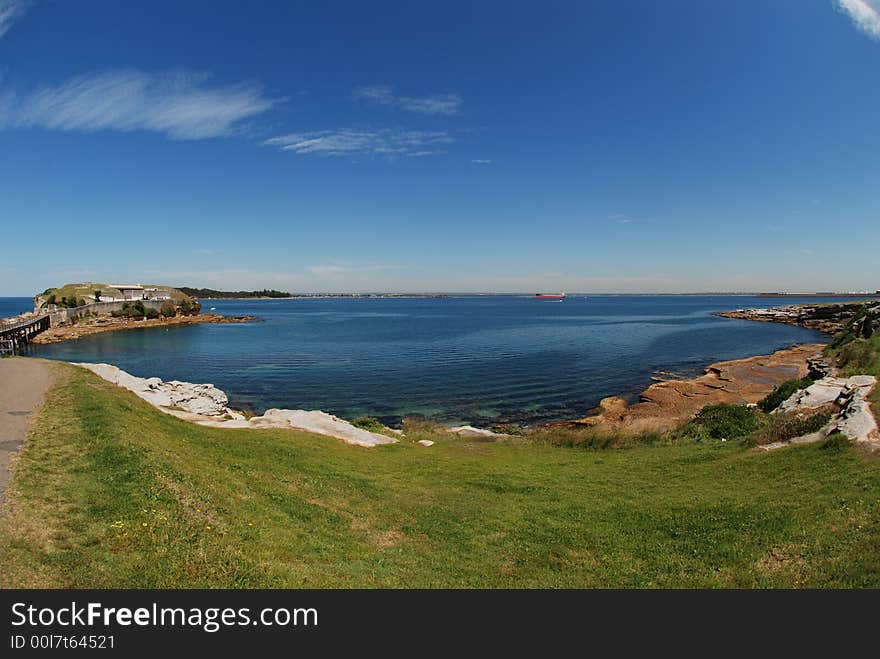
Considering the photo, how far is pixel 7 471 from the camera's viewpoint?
37.7 ft

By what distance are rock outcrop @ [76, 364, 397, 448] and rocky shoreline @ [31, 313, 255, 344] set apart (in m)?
81.5

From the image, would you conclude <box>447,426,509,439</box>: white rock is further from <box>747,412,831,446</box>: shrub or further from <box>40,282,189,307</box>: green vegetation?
<box>40,282,189,307</box>: green vegetation

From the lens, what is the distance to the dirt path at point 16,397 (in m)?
13.1

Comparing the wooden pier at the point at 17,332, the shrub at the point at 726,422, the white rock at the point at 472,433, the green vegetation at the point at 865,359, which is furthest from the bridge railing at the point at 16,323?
the green vegetation at the point at 865,359

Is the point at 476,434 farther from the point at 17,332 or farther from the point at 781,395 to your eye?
the point at 17,332

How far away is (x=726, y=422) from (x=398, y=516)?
64.3 ft

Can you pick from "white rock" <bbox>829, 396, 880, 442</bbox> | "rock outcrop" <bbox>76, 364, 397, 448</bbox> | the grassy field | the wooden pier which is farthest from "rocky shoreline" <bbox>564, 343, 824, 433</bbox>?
the wooden pier

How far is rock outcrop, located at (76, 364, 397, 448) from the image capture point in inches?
963

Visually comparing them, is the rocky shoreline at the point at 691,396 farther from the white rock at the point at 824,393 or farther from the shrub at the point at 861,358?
the white rock at the point at 824,393

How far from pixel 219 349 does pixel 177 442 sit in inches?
2747

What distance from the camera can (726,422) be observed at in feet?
79.4

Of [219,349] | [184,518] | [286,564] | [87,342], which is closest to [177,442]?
[184,518]

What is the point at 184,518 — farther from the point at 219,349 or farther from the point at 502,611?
the point at 219,349

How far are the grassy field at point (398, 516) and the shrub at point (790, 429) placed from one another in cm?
116
